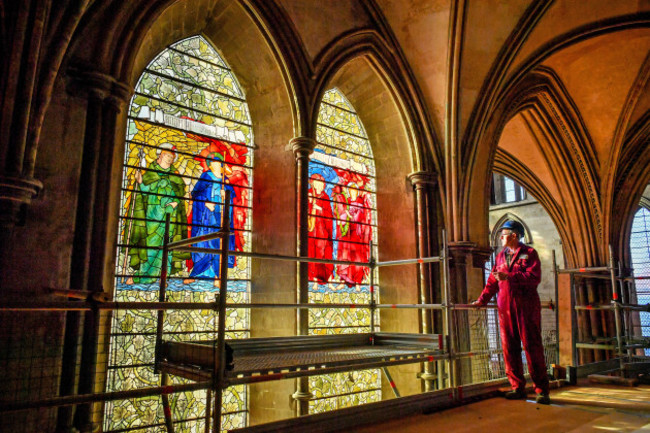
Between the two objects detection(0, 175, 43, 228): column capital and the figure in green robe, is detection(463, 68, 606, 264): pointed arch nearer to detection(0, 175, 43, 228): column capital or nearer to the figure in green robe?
the figure in green robe

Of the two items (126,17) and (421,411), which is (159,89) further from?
(421,411)

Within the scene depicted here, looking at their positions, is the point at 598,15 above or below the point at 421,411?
above

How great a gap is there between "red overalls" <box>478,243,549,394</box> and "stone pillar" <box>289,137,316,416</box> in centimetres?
230

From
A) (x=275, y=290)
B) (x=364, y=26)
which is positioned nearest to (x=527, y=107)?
(x=364, y=26)

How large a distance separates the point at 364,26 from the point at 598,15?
372 cm

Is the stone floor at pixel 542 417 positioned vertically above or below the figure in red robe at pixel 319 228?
below

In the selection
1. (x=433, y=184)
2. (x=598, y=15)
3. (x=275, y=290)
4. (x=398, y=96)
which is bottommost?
(x=275, y=290)

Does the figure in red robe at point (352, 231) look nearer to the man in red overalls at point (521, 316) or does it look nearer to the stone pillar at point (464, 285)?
the stone pillar at point (464, 285)

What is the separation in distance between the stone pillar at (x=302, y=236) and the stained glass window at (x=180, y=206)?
2.20ft

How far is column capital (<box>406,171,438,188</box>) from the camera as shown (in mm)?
7416

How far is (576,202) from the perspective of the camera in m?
11.3

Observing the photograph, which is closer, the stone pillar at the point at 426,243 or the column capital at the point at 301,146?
the column capital at the point at 301,146

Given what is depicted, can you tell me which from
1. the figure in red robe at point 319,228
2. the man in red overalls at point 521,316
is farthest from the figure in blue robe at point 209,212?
the man in red overalls at point 521,316

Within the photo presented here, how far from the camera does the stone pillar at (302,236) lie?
5453 millimetres
